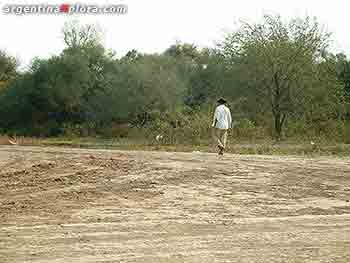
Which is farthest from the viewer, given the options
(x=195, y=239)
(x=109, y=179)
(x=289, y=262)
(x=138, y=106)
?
(x=138, y=106)

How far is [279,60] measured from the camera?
A: 2633 centimetres

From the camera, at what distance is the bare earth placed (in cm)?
620

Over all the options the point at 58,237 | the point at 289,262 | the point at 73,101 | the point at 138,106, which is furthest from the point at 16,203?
the point at 73,101

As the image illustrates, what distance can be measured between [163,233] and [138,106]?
2958cm

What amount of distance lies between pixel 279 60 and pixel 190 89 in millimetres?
14009

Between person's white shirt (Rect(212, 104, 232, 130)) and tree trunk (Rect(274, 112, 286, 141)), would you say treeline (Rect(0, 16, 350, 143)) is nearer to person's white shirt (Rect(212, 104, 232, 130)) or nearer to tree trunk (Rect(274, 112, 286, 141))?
tree trunk (Rect(274, 112, 286, 141))

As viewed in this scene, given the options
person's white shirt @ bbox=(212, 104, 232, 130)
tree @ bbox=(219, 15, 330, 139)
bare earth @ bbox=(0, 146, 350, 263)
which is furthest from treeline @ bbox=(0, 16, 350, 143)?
bare earth @ bbox=(0, 146, 350, 263)

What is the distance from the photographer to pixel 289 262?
582 cm

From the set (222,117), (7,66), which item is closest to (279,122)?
(222,117)

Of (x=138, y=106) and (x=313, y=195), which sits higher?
(x=138, y=106)

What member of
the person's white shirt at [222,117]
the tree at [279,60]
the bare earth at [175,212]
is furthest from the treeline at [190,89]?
the bare earth at [175,212]

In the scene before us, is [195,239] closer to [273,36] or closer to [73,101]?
[273,36]

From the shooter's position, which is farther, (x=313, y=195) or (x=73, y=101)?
(x=73, y=101)

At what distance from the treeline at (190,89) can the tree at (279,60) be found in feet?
0.17
